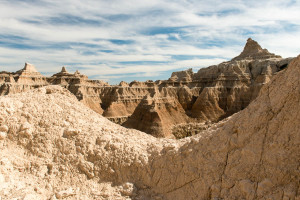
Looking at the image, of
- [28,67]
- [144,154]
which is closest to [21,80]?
[28,67]

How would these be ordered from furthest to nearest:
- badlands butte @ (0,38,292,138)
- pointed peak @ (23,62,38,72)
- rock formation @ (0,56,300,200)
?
pointed peak @ (23,62,38,72), badlands butte @ (0,38,292,138), rock formation @ (0,56,300,200)

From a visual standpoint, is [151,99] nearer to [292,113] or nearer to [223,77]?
[223,77]

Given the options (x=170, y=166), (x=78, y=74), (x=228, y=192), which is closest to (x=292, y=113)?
(x=228, y=192)

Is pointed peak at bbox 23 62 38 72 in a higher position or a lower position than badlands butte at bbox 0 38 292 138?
higher

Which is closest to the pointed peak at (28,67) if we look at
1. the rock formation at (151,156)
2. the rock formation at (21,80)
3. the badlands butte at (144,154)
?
the rock formation at (21,80)

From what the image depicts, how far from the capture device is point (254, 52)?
54.4 metres

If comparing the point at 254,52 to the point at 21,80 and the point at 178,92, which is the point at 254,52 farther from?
the point at 21,80

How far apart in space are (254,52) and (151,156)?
55736 mm

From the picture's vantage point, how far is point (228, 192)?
15.3 feet

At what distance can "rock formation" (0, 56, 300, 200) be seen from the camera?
14.8ft

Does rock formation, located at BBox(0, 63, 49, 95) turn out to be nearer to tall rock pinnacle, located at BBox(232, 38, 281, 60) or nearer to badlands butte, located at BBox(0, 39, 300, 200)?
badlands butte, located at BBox(0, 39, 300, 200)

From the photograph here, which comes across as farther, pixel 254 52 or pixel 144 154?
pixel 254 52

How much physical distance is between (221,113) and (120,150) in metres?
39.8

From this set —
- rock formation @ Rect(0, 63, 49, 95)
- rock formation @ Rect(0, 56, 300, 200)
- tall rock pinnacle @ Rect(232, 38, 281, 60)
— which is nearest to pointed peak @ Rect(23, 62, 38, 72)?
rock formation @ Rect(0, 63, 49, 95)
